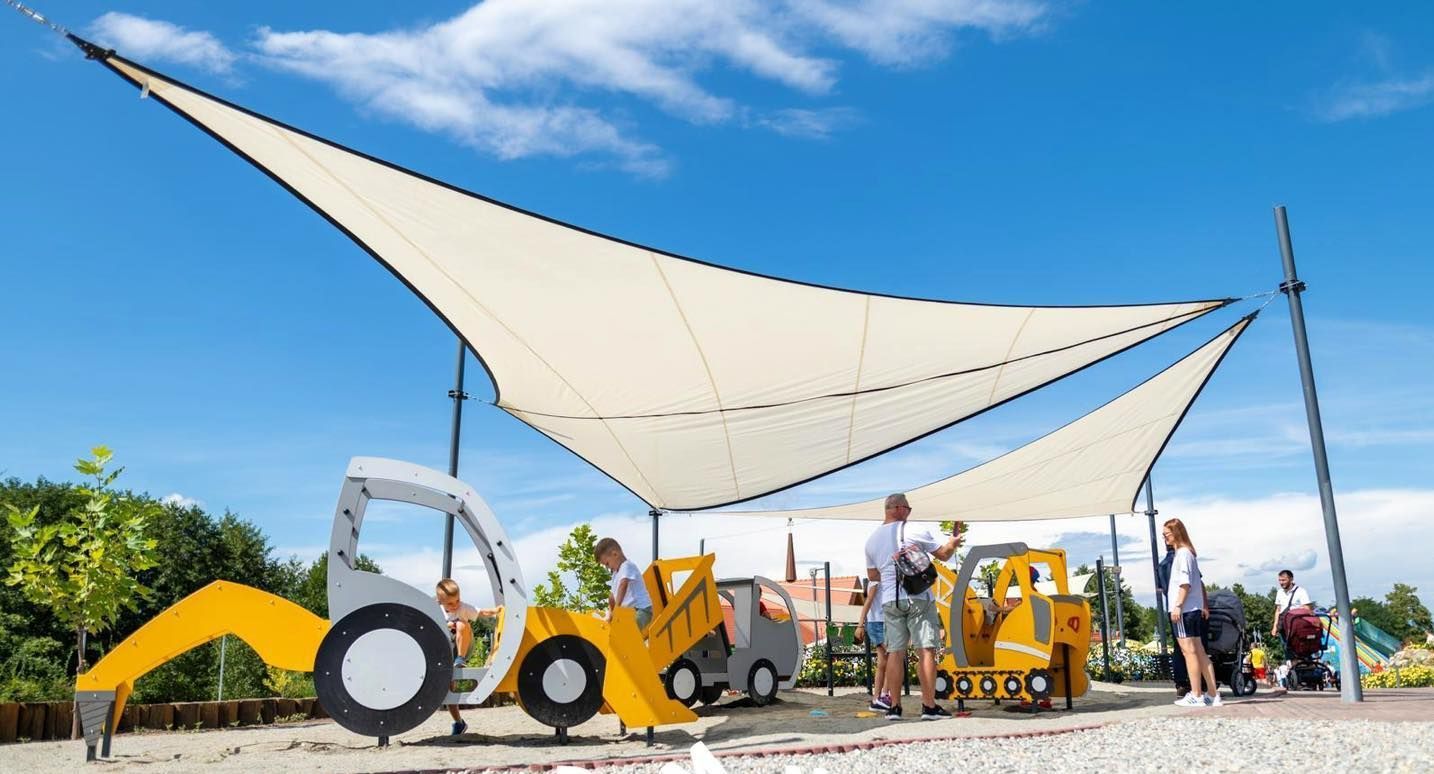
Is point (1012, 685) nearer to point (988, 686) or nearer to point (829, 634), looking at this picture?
point (988, 686)

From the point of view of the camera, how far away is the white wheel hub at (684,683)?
26.1 ft

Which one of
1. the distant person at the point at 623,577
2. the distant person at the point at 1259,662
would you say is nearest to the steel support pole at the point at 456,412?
the distant person at the point at 623,577

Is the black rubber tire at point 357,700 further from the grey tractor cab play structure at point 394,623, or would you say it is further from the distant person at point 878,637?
the distant person at point 878,637

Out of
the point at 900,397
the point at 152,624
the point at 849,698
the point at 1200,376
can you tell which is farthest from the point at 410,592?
the point at 1200,376

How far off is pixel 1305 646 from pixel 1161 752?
20.4 feet

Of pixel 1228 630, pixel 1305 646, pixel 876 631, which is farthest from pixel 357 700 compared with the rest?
pixel 1305 646

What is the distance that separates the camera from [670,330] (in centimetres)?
706

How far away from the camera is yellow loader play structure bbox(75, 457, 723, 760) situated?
17.5ft

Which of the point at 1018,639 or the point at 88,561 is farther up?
the point at 88,561

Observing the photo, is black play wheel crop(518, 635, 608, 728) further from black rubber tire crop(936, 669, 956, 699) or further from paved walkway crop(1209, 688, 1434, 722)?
paved walkway crop(1209, 688, 1434, 722)

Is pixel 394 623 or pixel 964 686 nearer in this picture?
pixel 394 623

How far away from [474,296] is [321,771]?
3.39m

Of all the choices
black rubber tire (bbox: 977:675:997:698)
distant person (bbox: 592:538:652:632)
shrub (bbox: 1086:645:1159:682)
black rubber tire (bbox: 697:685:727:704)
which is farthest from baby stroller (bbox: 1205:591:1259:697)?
distant person (bbox: 592:538:652:632)

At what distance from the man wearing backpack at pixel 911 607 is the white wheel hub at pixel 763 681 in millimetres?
2145
